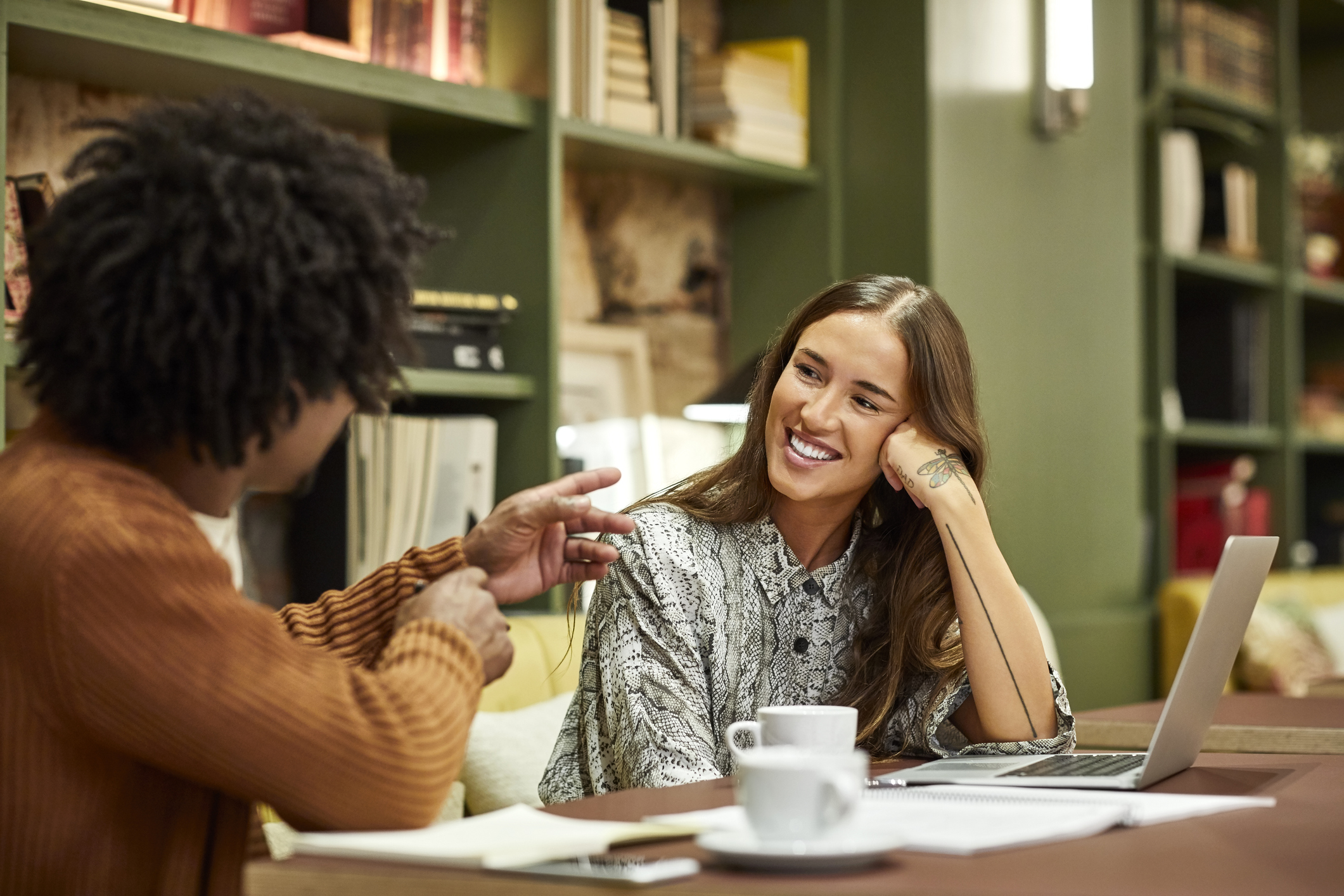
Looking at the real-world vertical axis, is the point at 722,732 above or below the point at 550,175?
below

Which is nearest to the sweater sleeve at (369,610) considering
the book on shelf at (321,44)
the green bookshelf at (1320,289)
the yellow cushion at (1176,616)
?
the book on shelf at (321,44)

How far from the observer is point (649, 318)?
3.29 m

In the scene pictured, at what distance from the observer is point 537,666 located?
7.16 feet

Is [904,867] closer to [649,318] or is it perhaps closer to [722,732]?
[722,732]

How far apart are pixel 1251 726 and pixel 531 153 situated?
1.61 meters

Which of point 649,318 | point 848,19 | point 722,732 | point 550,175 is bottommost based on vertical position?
point 722,732

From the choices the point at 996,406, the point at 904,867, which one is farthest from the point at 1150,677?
the point at 904,867

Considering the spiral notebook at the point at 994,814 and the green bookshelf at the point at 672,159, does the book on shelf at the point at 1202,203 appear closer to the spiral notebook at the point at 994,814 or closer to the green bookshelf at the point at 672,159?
the green bookshelf at the point at 672,159

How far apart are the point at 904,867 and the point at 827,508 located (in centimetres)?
103

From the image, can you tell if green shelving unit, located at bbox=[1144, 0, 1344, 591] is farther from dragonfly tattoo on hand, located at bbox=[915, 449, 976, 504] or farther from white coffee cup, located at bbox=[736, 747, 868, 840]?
white coffee cup, located at bbox=[736, 747, 868, 840]

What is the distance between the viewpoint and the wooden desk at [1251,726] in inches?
68.8

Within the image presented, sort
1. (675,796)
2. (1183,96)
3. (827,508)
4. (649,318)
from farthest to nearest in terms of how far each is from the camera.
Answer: (1183,96), (649,318), (827,508), (675,796)

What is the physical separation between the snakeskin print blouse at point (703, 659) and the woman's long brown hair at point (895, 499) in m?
0.02

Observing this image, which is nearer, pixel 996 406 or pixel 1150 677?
pixel 996 406
